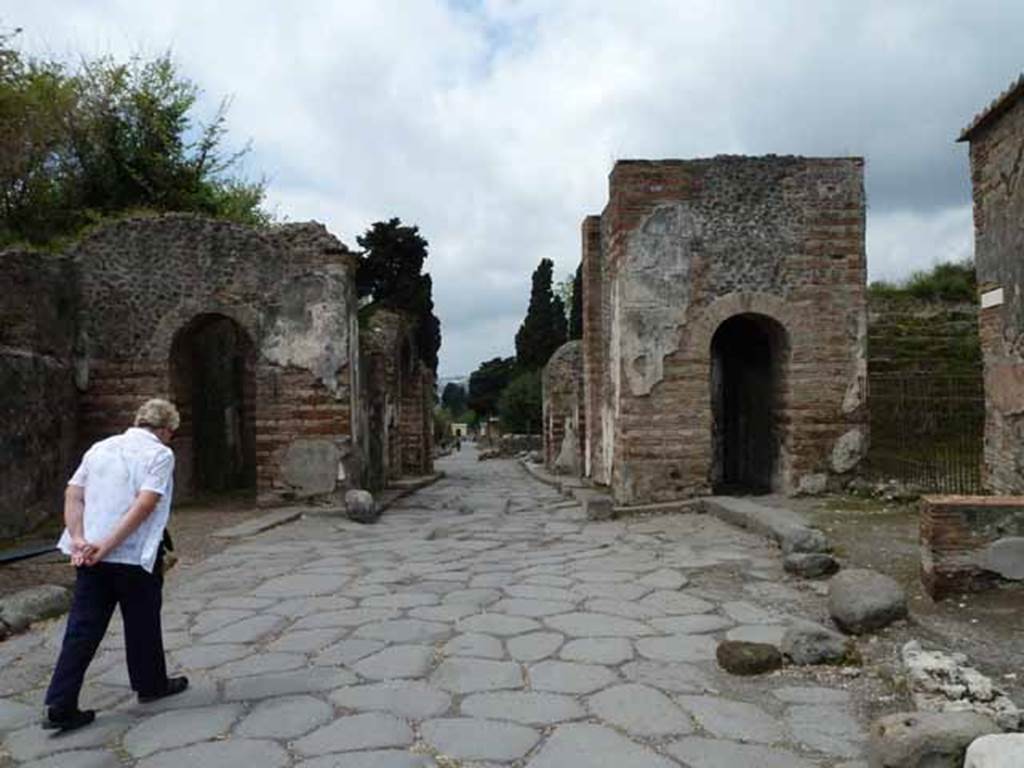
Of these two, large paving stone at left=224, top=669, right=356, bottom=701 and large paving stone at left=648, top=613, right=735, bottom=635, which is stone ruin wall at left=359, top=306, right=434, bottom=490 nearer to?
large paving stone at left=648, top=613, right=735, bottom=635

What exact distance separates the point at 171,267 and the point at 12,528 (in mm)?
3655

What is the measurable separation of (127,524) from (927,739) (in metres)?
3.01

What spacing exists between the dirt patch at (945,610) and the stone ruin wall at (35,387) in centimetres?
723

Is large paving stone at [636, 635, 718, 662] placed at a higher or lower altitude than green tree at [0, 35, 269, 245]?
lower

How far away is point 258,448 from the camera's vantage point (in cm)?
1068

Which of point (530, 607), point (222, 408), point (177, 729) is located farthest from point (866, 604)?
point (222, 408)

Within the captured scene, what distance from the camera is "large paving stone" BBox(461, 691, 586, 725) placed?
11.6 feet

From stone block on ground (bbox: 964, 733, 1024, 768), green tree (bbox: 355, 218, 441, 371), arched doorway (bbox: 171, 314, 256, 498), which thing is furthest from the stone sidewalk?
green tree (bbox: 355, 218, 441, 371)

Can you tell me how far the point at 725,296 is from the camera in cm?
1032

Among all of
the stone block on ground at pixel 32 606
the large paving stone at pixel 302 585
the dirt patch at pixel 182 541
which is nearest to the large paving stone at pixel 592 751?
the large paving stone at pixel 302 585

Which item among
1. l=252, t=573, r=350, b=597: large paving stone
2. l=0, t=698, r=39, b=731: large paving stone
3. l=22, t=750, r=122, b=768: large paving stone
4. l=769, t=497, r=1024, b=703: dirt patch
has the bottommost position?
l=22, t=750, r=122, b=768: large paving stone

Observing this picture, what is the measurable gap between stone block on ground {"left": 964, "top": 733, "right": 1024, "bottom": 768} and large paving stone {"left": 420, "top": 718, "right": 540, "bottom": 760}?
1430mm

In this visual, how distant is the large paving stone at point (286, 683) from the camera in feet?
12.8

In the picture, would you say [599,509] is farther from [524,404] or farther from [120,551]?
[524,404]
